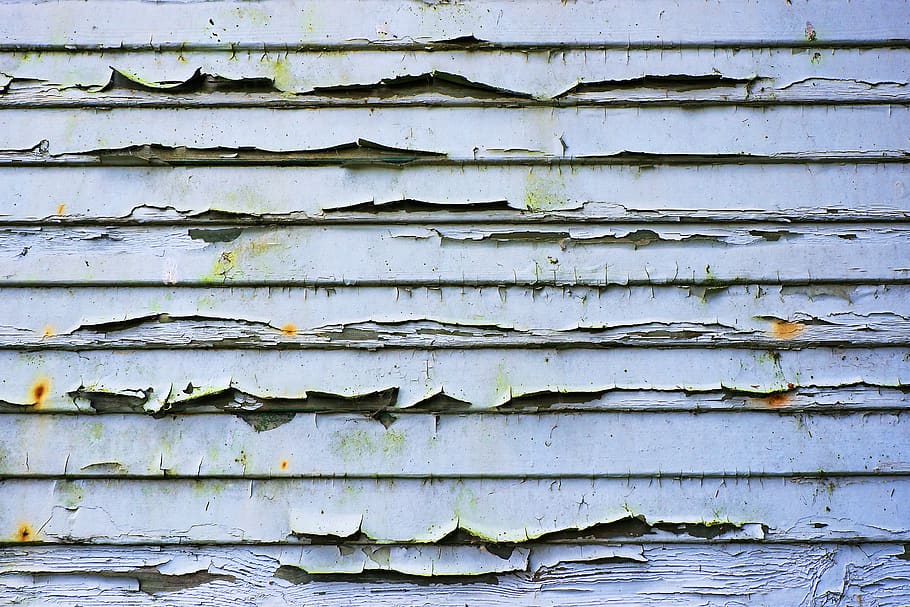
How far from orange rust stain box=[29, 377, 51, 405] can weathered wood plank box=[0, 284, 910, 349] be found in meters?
0.09

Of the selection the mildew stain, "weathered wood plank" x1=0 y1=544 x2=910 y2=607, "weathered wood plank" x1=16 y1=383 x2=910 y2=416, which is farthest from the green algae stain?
the mildew stain

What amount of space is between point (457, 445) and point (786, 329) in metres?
0.90

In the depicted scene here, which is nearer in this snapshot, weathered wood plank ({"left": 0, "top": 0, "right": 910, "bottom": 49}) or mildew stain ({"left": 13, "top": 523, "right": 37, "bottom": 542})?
mildew stain ({"left": 13, "top": 523, "right": 37, "bottom": 542})

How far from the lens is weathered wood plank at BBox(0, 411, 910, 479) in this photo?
5.12ft

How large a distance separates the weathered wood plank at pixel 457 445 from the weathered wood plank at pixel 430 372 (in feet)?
0.23

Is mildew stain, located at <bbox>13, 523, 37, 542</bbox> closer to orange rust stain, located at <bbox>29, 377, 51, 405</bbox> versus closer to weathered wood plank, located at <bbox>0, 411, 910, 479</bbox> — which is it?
weathered wood plank, located at <bbox>0, 411, 910, 479</bbox>

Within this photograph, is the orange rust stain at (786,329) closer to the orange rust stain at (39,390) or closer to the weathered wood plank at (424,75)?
the weathered wood plank at (424,75)

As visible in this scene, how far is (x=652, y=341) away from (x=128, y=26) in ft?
5.36

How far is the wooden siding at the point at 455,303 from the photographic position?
156 cm

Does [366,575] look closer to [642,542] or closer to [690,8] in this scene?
[642,542]

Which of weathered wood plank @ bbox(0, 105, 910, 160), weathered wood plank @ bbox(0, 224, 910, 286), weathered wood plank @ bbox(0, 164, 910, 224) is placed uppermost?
Answer: weathered wood plank @ bbox(0, 105, 910, 160)

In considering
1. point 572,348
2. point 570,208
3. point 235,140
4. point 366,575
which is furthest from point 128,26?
point 366,575

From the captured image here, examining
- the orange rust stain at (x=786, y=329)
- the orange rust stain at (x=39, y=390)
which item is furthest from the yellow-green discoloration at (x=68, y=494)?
the orange rust stain at (x=786, y=329)

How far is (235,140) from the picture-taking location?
1640 millimetres
